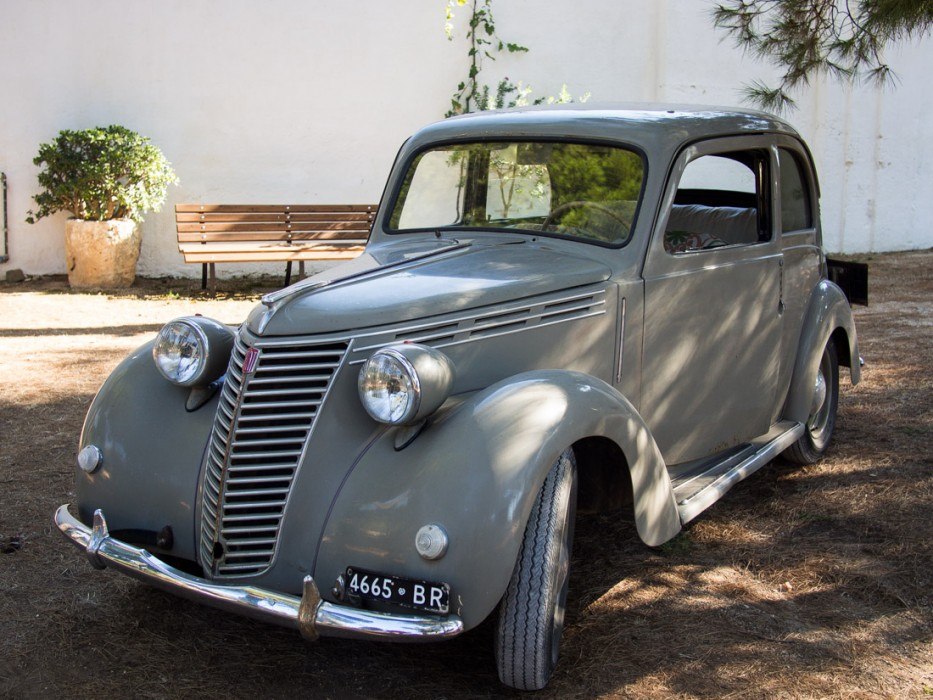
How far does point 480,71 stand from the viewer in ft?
35.2

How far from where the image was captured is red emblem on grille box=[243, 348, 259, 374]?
2918 mm

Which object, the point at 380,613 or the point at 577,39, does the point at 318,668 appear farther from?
the point at 577,39

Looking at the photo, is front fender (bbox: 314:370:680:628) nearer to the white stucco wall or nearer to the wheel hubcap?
the wheel hubcap

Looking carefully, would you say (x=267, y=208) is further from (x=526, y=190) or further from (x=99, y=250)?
(x=526, y=190)

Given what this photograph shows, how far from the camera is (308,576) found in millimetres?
2613

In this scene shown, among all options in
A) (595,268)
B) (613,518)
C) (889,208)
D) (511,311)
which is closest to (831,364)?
(613,518)

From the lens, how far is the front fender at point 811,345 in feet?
14.5

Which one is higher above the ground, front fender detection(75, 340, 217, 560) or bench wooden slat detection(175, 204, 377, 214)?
bench wooden slat detection(175, 204, 377, 214)

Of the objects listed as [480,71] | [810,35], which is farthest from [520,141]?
[480,71]

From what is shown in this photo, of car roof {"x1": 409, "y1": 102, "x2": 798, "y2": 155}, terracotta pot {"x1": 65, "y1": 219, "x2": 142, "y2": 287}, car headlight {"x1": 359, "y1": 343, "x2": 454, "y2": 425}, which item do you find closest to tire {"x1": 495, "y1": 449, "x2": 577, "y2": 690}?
car headlight {"x1": 359, "y1": 343, "x2": 454, "y2": 425}

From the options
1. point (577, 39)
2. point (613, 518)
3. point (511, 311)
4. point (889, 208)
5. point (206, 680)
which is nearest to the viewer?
point (206, 680)

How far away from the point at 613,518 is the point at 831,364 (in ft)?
4.99

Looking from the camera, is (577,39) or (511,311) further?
(577,39)

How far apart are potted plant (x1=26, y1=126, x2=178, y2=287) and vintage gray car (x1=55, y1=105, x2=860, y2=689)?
602cm
